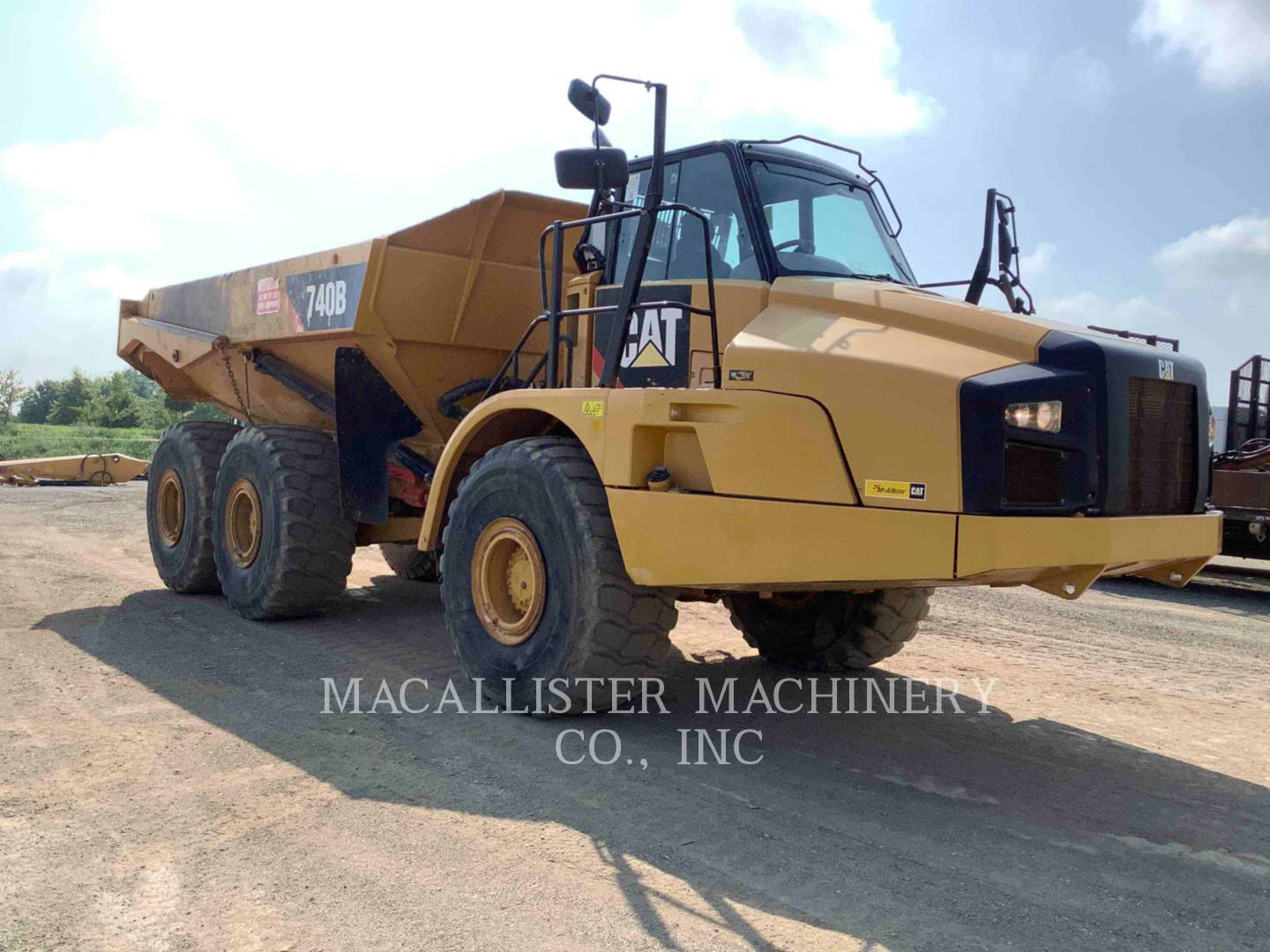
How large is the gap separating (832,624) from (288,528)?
362 cm

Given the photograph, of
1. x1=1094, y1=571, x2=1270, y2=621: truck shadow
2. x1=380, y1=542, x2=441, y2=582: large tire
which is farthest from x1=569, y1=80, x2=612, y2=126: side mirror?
x1=1094, y1=571, x2=1270, y2=621: truck shadow

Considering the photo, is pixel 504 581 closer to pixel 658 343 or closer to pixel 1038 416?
pixel 658 343

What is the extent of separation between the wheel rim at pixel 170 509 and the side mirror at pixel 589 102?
552 centimetres

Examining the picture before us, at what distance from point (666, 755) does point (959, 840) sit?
1350 millimetres

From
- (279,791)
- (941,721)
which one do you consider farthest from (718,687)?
(279,791)

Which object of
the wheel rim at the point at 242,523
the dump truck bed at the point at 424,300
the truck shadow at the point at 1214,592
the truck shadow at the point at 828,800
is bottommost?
the truck shadow at the point at 828,800

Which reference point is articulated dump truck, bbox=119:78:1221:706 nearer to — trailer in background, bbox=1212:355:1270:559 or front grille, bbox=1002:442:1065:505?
front grille, bbox=1002:442:1065:505

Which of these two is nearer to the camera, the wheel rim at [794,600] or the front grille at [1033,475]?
the front grille at [1033,475]

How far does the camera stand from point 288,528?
24.6 ft

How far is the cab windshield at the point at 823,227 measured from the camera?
209 inches

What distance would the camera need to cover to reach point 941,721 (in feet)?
18.8

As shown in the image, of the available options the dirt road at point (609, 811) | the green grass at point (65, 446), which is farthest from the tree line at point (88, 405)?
the dirt road at point (609, 811)

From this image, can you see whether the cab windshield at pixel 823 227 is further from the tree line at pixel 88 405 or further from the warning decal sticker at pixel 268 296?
the tree line at pixel 88 405

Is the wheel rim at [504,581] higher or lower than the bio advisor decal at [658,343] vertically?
lower
